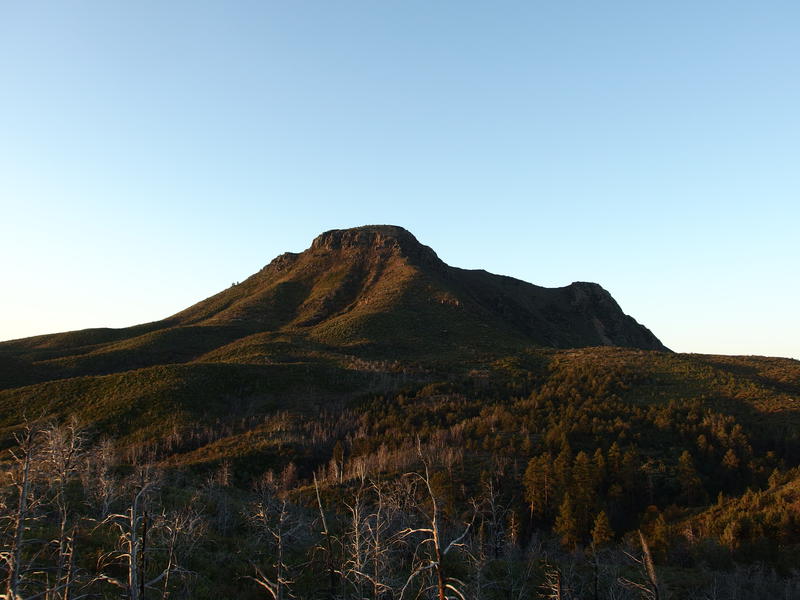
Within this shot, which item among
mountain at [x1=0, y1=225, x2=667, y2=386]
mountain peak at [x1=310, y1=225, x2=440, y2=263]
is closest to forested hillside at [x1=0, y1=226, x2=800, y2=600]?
mountain at [x1=0, y1=225, x2=667, y2=386]

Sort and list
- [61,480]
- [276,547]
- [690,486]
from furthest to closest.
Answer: [690,486] < [276,547] < [61,480]

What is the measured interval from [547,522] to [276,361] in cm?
6978

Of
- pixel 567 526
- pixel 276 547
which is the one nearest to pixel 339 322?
pixel 567 526

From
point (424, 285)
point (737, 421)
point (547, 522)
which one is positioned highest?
point (424, 285)

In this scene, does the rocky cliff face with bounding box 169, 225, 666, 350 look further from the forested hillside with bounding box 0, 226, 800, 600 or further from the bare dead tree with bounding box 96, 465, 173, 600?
the bare dead tree with bounding box 96, 465, 173, 600

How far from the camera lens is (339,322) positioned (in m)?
137

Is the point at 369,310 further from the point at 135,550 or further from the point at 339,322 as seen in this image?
the point at 135,550

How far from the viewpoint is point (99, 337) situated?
450 feet

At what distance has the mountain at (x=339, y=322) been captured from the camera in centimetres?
11662

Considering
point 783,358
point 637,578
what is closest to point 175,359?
point 637,578

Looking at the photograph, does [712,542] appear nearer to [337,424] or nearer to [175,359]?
[337,424]

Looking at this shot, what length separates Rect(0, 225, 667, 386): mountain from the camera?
11662 cm

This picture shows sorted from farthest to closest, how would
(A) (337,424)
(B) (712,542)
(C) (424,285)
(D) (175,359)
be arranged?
1. (C) (424,285)
2. (D) (175,359)
3. (A) (337,424)
4. (B) (712,542)

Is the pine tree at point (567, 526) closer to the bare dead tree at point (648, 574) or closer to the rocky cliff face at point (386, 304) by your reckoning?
the bare dead tree at point (648, 574)
